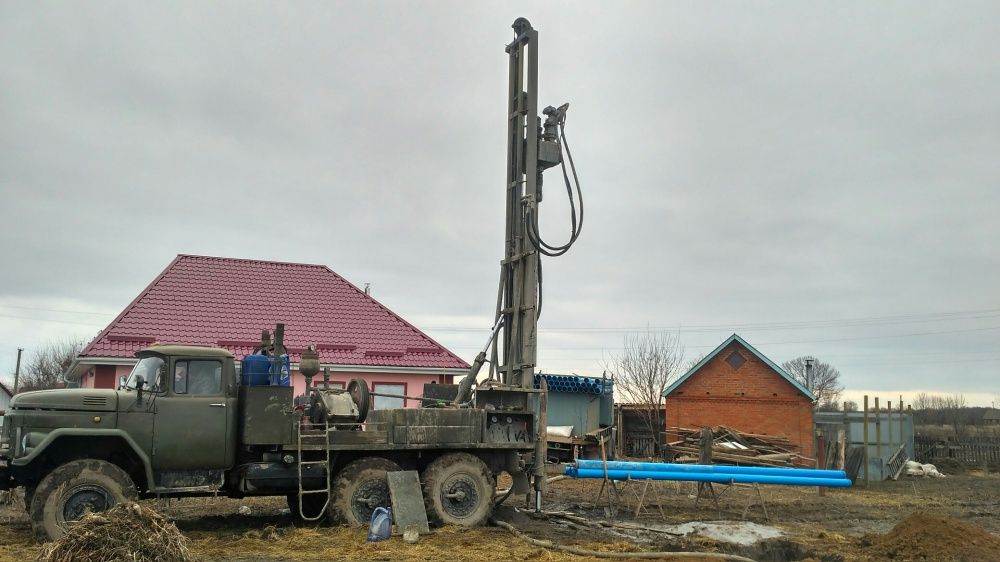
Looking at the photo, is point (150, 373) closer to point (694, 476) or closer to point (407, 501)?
point (407, 501)

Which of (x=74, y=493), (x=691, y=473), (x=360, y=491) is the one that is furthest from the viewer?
(x=691, y=473)

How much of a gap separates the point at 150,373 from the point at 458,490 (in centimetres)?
452

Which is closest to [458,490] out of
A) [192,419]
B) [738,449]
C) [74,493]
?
[192,419]

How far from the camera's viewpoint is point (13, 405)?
33.3 ft

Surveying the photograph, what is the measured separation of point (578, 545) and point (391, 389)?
1232 centimetres

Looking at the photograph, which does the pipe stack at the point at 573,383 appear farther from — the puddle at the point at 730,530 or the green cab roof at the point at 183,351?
the green cab roof at the point at 183,351

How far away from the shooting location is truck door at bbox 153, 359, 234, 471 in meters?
10.5

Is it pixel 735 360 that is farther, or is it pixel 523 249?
pixel 735 360

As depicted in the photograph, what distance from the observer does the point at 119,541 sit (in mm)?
7805

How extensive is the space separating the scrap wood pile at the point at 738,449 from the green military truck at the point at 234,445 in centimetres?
850

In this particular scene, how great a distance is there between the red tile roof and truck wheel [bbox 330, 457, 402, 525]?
9.91 metres

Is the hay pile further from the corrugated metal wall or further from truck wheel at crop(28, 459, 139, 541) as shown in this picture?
the corrugated metal wall

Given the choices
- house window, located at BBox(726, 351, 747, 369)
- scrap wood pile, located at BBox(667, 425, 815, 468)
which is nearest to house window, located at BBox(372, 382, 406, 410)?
scrap wood pile, located at BBox(667, 425, 815, 468)

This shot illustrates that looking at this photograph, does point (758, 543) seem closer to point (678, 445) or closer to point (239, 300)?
point (678, 445)
